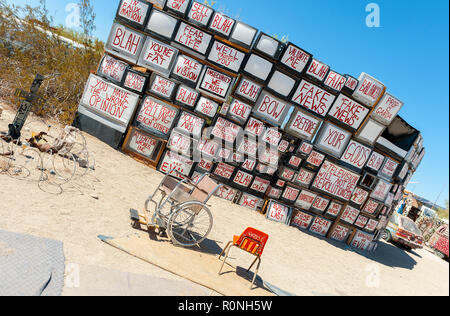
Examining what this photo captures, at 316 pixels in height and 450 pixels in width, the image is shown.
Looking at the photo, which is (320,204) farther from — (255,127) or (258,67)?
(258,67)

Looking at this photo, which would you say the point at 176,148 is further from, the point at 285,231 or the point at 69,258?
the point at 69,258

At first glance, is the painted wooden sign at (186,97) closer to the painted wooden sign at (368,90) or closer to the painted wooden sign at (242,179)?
the painted wooden sign at (242,179)

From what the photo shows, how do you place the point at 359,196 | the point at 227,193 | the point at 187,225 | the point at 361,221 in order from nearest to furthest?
the point at 187,225 → the point at 227,193 → the point at 359,196 → the point at 361,221

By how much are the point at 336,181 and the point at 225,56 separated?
252 inches

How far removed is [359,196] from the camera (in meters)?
11.1

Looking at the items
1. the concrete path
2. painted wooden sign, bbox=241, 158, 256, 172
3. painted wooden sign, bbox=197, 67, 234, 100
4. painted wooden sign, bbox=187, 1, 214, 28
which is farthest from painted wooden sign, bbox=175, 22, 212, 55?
the concrete path

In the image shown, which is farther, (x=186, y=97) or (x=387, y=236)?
(x=387, y=236)

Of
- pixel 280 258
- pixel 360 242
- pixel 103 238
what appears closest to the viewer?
pixel 103 238

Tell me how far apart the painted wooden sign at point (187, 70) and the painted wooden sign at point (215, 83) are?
0.23 m

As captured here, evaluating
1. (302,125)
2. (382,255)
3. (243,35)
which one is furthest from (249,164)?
(382,255)

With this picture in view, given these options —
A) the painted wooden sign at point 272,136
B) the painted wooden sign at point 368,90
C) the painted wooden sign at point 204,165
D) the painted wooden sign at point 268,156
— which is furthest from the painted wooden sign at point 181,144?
the painted wooden sign at point 368,90

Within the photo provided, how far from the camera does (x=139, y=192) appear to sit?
7.23 m

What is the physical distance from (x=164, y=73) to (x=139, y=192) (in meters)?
4.43
